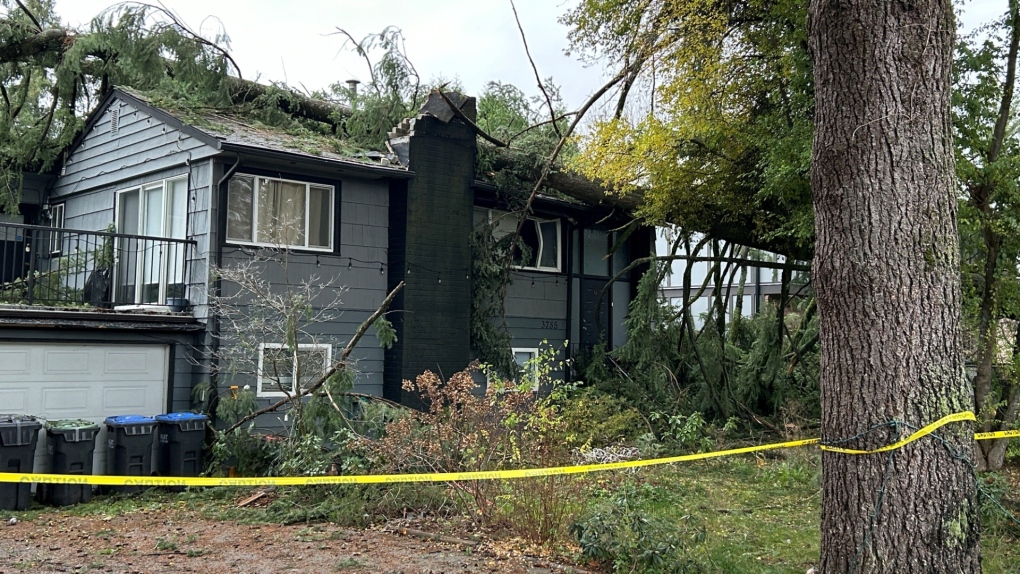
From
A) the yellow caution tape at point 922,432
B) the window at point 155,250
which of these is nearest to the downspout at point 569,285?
the window at point 155,250

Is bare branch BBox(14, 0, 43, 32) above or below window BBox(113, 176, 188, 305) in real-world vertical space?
above

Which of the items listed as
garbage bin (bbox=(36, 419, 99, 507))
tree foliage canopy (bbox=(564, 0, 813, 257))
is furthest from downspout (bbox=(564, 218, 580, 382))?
garbage bin (bbox=(36, 419, 99, 507))

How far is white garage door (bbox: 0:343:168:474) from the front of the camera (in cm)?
1032

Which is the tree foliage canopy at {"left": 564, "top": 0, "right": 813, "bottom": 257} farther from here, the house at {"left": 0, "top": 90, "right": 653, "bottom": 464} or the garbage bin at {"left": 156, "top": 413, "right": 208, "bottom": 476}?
the garbage bin at {"left": 156, "top": 413, "right": 208, "bottom": 476}

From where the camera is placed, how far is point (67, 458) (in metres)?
9.62

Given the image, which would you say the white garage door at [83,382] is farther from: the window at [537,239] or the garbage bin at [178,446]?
the window at [537,239]

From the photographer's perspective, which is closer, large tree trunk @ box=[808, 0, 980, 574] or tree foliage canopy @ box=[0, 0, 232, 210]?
large tree trunk @ box=[808, 0, 980, 574]

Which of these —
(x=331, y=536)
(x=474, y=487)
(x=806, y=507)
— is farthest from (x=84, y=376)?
(x=806, y=507)

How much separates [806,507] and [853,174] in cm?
494

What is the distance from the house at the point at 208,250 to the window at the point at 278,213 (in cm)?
2

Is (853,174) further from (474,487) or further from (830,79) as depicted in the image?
(474,487)

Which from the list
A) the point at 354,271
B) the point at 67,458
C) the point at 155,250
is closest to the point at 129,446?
the point at 67,458

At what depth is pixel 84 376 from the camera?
10883 mm

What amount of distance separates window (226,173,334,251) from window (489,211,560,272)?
11.5 feet
